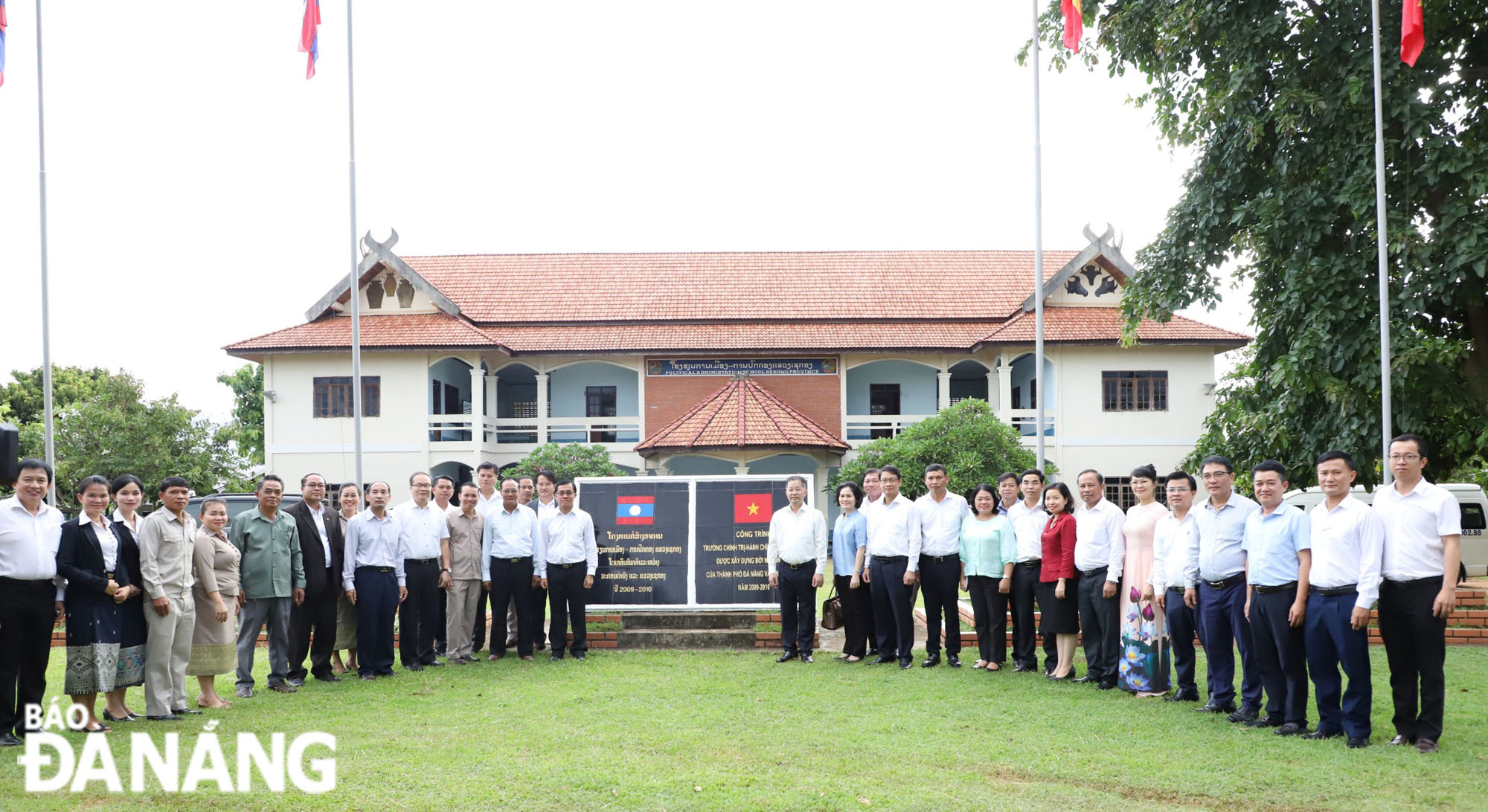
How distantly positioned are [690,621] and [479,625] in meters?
1.99

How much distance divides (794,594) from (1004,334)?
51.7ft

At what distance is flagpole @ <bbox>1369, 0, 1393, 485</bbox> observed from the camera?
10.1 meters

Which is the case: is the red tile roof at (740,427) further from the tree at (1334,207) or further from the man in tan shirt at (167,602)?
the man in tan shirt at (167,602)

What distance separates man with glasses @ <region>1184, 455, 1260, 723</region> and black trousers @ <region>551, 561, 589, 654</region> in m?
5.24

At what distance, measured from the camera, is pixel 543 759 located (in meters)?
A: 6.01

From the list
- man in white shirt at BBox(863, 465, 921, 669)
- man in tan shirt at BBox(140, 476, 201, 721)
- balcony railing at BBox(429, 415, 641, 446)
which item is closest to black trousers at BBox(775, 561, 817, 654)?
man in white shirt at BBox(863, 465, 921, 669)

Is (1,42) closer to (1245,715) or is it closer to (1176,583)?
(1176,583)

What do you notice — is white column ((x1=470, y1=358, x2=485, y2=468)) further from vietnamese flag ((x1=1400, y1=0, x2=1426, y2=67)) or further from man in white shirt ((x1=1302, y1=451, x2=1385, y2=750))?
man in white shirt ((x1=1302, y1=451, x2=1385, y2=750))

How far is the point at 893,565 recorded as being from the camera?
31.3 ft

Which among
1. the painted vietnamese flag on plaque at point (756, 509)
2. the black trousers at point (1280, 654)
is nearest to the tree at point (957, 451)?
the painted vietnamese flag on plaque at point (756, 509)

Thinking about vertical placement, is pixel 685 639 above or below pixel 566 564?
below

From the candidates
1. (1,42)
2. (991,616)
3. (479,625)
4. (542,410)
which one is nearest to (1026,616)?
(991,616)

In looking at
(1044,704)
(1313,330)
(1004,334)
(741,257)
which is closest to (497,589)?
(1044,704)

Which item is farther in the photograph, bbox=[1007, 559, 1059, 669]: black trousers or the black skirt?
bbox=[1007, 559, 1059, 669]: black trousers
